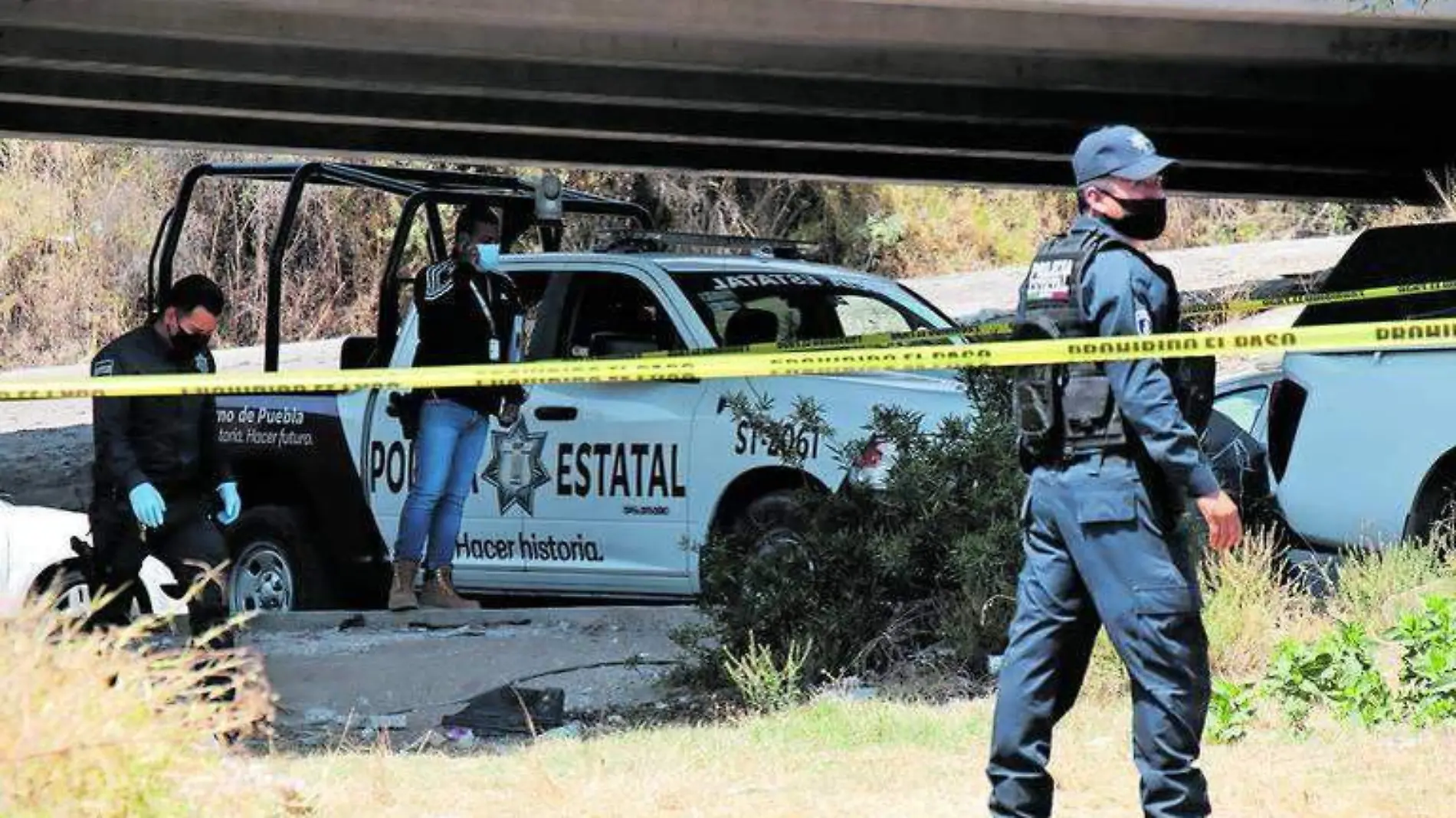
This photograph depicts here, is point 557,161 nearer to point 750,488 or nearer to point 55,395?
point 750,488

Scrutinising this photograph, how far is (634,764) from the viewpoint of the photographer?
7.37 m

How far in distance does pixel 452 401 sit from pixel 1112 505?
6.13 metres

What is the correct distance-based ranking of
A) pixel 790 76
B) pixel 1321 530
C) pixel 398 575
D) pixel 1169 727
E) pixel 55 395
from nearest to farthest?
1. pixel 1169 727
2. pixel 55 395
3. pixel 1321 530
4. pixel 398 575
5. pixel 790 76

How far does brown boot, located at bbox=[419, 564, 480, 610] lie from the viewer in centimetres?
1157

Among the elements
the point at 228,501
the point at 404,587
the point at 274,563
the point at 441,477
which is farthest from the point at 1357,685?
the point at 274,563

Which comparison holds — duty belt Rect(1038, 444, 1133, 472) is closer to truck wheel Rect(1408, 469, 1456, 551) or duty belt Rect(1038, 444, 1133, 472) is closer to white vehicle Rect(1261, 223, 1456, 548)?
white vehicle Rect(1261, 223, 1456, 548)

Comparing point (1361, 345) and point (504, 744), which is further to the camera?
point (504, 744)

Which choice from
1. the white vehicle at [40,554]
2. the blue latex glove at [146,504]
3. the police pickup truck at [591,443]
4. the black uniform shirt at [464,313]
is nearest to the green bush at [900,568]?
the police pickup truck at [591,443]

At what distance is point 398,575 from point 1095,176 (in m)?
6.39

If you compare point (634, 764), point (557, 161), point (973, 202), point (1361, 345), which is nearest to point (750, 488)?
point (634, 764)

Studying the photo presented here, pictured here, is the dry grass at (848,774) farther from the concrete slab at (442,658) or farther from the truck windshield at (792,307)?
the truck windshield at (792,307)

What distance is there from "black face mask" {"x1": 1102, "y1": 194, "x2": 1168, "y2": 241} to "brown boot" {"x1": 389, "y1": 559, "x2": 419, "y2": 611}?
629 cm

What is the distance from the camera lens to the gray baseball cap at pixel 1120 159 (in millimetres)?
5902

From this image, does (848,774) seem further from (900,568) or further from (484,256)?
(484,256)
